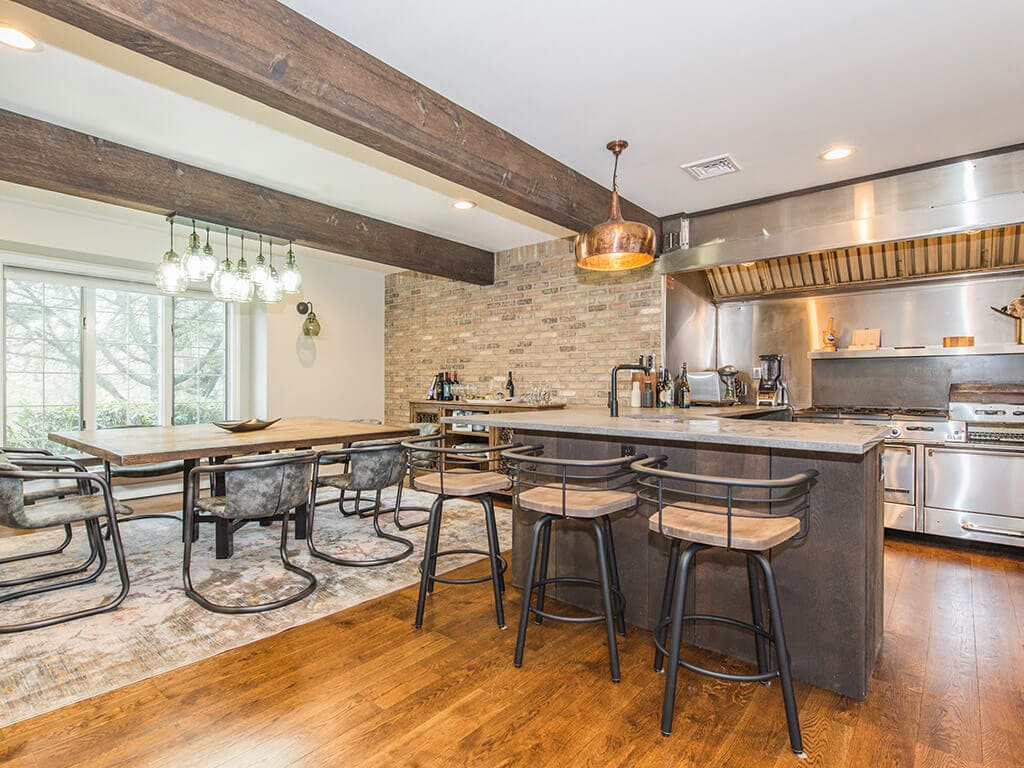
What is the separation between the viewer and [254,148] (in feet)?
10.8

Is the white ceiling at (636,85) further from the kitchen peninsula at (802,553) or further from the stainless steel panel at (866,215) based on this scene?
the kitchen peninsula at (802,553)

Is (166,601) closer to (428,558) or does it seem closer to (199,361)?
(428,558)

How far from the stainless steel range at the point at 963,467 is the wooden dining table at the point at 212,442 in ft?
12.1

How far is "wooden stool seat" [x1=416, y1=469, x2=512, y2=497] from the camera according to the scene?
245 centimetres

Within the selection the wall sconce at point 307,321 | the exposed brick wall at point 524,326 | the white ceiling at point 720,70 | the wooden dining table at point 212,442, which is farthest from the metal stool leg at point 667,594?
the wall sconce at point 307,321

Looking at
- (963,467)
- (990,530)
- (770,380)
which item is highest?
(770,380)

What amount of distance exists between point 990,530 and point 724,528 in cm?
320

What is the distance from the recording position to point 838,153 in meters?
3.28

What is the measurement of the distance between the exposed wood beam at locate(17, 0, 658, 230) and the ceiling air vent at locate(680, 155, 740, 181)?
102 centimetres

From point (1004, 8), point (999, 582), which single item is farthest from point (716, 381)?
point (1004, 8)

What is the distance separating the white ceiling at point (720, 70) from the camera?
2.06 meters

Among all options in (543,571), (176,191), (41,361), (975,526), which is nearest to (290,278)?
(176,191)

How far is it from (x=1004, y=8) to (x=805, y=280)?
2.88 m

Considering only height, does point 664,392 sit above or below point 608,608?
above
